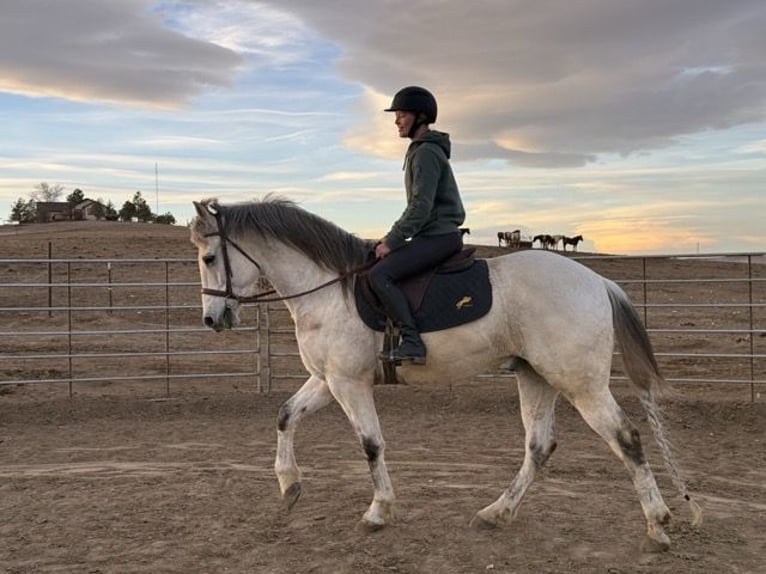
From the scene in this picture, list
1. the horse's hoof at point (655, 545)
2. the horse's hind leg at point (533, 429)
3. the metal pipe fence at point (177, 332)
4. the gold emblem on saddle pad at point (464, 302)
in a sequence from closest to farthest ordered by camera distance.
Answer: the horse's hoof at point (655, 545) → the gold emblem on saddle pad at point (464, 302) → the horse's hind leg at point (533, 429) → the metal pipe fence at point (177, 332)

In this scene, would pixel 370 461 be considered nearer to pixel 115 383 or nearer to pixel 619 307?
pixel 619 307

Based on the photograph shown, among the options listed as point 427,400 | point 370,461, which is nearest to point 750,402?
point 427,400

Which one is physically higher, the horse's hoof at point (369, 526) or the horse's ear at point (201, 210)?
the horse's ear at point (201, 210)

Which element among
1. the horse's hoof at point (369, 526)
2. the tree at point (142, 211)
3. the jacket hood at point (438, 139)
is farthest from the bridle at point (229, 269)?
the tree at point (142, 211)

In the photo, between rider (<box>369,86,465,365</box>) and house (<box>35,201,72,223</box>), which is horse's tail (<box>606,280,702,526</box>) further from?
house (<box>35,201,72,223</box>)

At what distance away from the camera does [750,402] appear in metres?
8.38

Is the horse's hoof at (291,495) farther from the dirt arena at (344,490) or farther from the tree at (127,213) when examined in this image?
the tree at (127,213)

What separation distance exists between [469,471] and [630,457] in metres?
2.11

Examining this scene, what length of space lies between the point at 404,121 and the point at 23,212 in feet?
208

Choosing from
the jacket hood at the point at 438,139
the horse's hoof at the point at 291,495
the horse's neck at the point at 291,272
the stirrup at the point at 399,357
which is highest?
the jacket hood at the point at 438,139

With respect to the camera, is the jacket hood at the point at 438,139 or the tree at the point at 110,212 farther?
the tree at the point at 110,212

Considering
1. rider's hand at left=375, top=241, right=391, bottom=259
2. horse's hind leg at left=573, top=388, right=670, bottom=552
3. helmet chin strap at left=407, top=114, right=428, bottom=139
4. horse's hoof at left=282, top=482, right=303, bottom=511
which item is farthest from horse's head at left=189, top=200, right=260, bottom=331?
horse's hind leg at left=573, top=388, right=670, bottom=552

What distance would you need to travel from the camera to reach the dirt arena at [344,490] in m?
4.00

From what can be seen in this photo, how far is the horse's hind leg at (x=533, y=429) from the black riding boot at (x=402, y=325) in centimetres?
77
